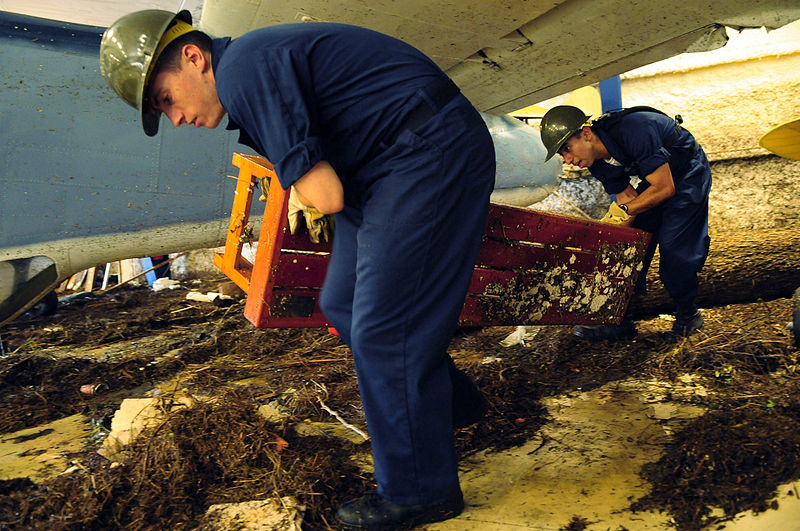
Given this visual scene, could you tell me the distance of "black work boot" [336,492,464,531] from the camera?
5.47 ft

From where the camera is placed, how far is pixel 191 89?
1.61 meters

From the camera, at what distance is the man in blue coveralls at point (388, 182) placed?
1.55m

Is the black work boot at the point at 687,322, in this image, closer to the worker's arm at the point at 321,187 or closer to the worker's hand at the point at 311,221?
the worker's hand at the point at 311,221

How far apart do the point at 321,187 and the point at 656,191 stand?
236 cm

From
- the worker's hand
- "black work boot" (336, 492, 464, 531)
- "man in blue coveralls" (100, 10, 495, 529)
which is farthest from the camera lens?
the worker's hand

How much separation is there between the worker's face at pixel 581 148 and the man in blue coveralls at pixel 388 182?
1.81 metres

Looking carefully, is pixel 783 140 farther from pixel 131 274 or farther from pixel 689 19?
pixel 131 274

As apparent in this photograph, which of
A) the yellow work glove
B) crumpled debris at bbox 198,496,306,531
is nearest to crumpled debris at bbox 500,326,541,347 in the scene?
the yellow work glove

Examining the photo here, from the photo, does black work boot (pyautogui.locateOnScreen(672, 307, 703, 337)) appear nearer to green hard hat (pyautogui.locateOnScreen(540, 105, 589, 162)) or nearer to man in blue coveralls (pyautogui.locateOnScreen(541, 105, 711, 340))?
man in blue coveralls (pyautogui.locateOnScreen(541, 105, 711, 340))

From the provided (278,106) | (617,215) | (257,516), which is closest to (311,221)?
(278,106)

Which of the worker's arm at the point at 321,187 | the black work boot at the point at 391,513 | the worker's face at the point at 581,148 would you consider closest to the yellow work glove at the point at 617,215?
the worker's face at the point at 581,148

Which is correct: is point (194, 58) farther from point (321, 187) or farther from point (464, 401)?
point (464, 401)

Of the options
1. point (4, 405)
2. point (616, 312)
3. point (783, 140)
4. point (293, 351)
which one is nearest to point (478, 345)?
point (616, 312)

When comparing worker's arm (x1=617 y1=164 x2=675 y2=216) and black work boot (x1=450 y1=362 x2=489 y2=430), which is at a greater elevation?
worker's arm (x1=617 y1=164 x2=675 y2=216)
